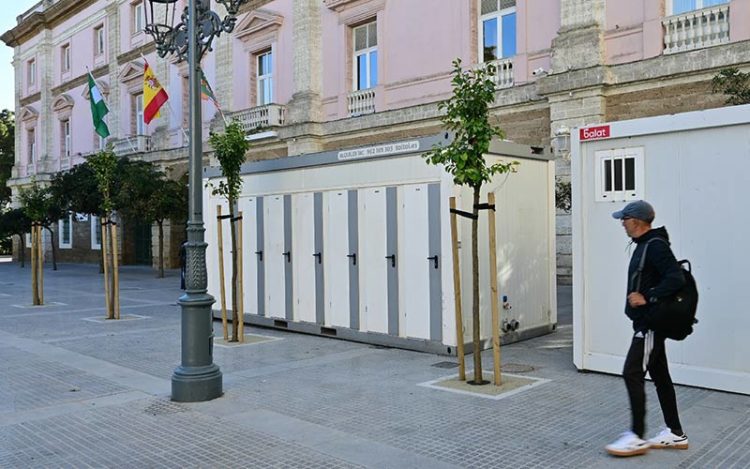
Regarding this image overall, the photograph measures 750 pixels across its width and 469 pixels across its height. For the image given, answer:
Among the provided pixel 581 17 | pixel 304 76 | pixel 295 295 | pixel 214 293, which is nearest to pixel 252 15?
pixel 304 76

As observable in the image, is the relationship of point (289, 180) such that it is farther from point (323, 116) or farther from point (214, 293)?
point (323, 116)

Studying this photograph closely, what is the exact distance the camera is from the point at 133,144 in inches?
1393

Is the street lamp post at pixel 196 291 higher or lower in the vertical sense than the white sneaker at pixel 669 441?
higher

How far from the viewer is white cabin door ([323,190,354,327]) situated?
1093 centimetres

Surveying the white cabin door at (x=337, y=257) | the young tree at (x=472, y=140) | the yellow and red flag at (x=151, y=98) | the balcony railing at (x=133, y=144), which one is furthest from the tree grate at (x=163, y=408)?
the balcony railing at (x=133, y=144)

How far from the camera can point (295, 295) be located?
11867mm

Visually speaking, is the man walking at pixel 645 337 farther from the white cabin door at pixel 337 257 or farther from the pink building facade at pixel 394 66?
the pink building facade at pixel 394 66

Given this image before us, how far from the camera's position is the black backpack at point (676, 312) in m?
4.95

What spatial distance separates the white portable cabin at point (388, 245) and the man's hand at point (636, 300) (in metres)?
4.31

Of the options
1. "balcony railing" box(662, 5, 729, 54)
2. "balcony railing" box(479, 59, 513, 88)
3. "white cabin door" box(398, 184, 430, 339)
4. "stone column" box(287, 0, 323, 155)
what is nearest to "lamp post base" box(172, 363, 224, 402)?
"white cabin door" box(398, 184, 430, 339)

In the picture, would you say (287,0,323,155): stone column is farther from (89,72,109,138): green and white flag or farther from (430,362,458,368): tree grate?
(430,362,458,368): tree grate

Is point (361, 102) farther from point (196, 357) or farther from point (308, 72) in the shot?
point (196, 357)

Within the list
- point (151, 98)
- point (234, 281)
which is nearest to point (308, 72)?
point (151, 98)

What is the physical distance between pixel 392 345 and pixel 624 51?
10988 mm
